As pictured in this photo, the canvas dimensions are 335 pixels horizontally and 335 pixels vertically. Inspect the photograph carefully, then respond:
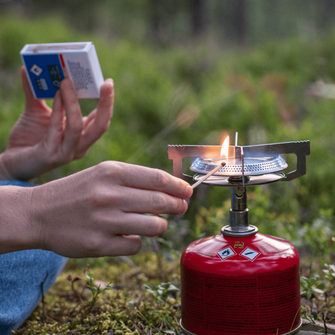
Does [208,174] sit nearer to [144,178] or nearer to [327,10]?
[144,178]

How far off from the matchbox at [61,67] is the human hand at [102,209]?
76cm

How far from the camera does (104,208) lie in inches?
34.4

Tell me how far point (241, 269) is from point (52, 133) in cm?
94

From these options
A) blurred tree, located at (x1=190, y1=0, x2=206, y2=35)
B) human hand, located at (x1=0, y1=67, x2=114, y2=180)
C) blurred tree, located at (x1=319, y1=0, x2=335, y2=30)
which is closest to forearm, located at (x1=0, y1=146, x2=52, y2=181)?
human hand, located at (x1=0, y1=67, x2=114, y2=180)

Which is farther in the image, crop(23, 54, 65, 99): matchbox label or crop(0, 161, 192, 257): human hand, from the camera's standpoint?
crop(23, 54, 65, 99): matchbox label

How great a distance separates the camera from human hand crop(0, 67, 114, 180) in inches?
62.3

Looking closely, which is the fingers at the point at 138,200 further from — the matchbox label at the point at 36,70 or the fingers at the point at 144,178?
the matchbox label at the point at 36,70

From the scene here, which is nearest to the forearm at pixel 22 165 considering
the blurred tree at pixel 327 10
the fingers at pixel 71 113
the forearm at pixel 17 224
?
the fingers at pixel 71 113

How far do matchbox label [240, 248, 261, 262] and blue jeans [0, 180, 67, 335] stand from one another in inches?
23.6

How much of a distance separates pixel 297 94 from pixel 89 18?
32.9ft

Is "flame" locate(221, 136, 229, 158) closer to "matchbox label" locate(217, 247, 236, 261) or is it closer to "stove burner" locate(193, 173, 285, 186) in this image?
"stove burner" locate(193, 173, 285, 186)

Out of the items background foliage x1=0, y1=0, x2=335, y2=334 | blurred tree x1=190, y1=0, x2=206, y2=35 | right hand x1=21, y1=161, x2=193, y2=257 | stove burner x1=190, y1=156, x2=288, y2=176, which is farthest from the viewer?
blurred tree x1=190, y1=0, x2=206, y2=35

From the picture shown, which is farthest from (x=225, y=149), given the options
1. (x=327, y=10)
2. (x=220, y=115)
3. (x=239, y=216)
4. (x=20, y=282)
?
(x=327, y=10)

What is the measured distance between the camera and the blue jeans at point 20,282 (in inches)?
45.4
